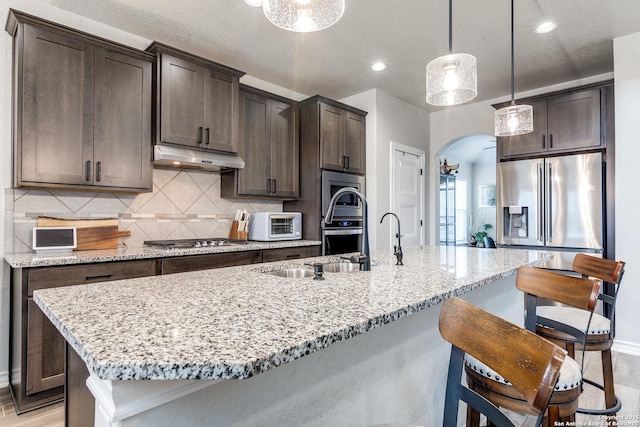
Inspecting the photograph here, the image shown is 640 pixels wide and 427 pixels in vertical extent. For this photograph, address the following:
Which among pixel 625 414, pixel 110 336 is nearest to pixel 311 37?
pixel 110 336

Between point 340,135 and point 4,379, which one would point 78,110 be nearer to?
point 4,379

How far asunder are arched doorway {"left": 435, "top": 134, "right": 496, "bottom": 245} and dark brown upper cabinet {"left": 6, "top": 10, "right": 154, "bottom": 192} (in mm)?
7231

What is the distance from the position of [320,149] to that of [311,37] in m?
1.13

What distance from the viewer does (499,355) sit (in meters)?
0.74

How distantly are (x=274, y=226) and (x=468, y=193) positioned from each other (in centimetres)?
793

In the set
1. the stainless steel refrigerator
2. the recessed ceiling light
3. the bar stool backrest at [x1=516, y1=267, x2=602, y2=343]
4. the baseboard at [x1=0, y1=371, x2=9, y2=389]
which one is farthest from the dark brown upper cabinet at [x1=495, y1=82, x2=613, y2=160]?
the baseboard at [x1=0, y1=371, x2=9, y2=389]

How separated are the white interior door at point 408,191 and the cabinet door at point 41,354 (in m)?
3.33

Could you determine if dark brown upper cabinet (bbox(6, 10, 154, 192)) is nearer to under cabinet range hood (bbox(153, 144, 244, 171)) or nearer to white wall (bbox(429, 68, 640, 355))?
under cabinet range hood (bbox(153, 144, 244, 171))

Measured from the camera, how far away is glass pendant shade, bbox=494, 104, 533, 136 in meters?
2.40

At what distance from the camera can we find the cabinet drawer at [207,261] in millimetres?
2535

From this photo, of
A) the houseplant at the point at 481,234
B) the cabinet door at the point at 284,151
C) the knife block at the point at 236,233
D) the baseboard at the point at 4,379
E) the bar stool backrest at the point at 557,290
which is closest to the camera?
the bar stool backrest at the point at 557,290

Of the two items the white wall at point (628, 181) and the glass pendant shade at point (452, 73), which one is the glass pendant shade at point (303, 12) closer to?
the glass pendant shade at point (452, 73)

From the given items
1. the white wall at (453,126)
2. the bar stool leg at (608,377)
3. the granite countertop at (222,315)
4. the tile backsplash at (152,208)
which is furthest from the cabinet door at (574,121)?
the tile backsplash at (152,208)

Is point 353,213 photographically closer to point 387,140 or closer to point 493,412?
point 387,140
